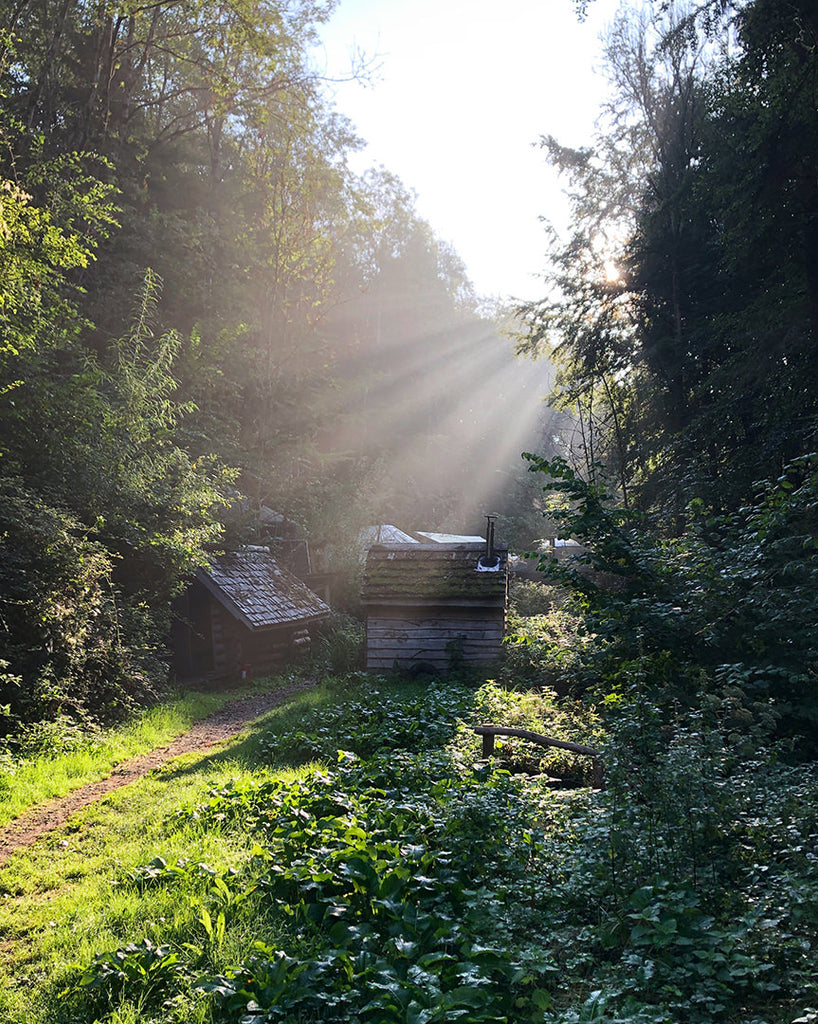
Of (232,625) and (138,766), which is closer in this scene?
(138,766)

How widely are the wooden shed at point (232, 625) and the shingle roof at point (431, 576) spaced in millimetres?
3740

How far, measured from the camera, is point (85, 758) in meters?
9.25

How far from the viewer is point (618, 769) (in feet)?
15.5

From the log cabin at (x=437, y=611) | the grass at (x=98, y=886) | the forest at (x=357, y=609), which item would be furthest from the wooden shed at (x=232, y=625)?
the grass at (x=98, y=886)

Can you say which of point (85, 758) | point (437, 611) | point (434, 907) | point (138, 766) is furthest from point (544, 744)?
point (437, 611)

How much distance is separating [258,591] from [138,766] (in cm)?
957

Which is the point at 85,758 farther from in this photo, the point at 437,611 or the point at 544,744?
the point at 437,611

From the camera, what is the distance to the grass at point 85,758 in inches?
308

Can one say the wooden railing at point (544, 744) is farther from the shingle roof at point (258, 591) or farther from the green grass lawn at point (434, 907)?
the shingle roof at point (258, 591)

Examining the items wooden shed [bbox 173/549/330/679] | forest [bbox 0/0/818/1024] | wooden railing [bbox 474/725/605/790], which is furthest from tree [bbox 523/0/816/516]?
wooden shed [bbox 173/549/330/679]

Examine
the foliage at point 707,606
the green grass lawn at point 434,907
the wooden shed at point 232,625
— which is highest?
the foliage at point 707,606

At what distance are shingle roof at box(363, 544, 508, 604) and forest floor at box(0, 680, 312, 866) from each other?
3.20m

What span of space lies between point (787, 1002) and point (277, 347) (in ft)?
110

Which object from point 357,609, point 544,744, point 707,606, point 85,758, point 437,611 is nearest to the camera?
point 544,744
